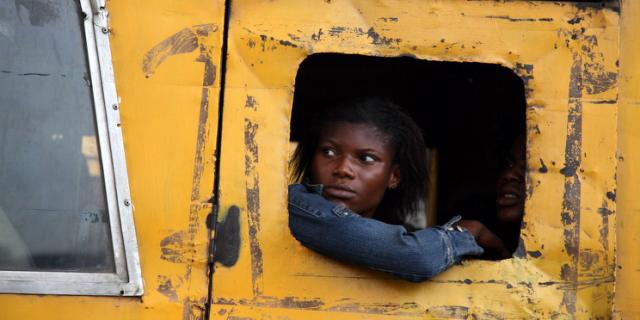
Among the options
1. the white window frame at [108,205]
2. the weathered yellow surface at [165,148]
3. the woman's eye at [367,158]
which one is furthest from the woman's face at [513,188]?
the white window frame at [108,205]

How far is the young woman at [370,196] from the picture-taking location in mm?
2078

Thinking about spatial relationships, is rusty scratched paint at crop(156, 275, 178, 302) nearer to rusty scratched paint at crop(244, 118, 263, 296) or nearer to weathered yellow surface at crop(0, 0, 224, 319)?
weathered yellow surface at crop(0, 0, 224, 319)

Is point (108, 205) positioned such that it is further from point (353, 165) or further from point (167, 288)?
point (353, 165)

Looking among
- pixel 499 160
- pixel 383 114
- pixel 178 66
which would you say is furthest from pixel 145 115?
pixel 499 160

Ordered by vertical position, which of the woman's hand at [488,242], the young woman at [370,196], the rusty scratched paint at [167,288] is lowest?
the rusty scratched paint at [167,288]

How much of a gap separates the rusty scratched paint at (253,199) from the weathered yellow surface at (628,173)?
37.9 inches

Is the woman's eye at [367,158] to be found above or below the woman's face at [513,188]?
above

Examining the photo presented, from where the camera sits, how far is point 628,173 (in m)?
2.22

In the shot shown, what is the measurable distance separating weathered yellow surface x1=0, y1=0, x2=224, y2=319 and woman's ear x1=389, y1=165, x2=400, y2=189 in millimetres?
979

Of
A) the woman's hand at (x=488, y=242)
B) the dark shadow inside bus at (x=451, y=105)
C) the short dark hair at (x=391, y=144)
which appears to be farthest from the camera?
the dark shadow inside bus at (x=451, y=105)

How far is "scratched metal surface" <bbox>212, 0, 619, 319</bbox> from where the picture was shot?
2107mm

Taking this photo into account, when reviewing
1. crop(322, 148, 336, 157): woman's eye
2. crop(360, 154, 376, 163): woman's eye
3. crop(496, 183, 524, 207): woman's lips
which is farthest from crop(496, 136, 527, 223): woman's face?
crop(322, 148, 336, 157): woman's eye

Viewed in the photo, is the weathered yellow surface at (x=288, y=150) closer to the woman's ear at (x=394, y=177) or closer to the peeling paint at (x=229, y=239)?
the peeling paint at (x=229, y=239)

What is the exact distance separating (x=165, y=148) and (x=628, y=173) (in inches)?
49.1
